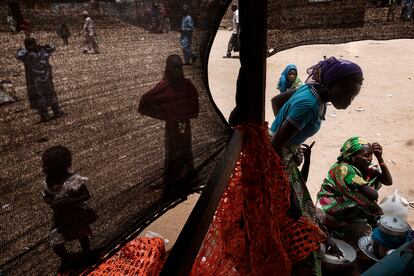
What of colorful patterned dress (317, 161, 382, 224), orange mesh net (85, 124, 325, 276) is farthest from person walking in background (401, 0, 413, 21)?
colorful patterned dress (317, 161, 382, 224)

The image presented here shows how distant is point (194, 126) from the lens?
5.43 feet

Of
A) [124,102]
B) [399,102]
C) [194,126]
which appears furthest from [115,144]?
[399,102]

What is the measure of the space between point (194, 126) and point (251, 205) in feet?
1.66

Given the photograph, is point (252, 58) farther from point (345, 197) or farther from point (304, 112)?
point (345, 197)

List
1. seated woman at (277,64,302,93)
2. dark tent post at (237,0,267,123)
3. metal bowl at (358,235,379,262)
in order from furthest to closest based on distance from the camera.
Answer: seated woman at (277,64,302,93) < metal bowl at (358,235,379,262) < dark tent post at (237,0,267,123)

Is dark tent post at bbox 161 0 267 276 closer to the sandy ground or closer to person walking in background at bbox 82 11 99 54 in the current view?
person walking in background at bbox 82 11 99 54

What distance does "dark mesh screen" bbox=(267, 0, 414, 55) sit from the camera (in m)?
1.66

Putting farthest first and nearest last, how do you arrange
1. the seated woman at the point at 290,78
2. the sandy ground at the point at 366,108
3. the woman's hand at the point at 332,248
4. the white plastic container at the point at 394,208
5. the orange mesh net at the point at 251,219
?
the seated woman at the point at 290,78 < the sandy ground at the point at 366,108 < the white plastic container at the point at 394,208 < the woman's hand at the point at 332,248 < the orange mesh net at the point at 251,219

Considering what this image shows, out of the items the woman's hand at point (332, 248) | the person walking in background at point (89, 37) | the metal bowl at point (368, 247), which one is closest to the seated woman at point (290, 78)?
the metal bowl at point (368, 247)

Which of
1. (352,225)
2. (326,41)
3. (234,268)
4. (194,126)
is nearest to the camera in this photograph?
(194,126)

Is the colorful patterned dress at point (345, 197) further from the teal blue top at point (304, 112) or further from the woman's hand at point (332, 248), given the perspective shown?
the teal blue top at point (304, 112)

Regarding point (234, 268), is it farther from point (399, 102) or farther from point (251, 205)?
point (399, 102)

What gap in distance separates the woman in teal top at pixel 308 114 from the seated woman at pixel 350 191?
784mm

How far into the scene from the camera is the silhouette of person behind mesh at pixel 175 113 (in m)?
1.33
